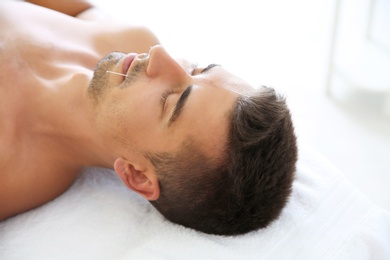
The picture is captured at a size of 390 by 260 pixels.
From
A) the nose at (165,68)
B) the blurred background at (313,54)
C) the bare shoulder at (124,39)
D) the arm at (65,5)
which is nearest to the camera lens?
the nose at (165,68)

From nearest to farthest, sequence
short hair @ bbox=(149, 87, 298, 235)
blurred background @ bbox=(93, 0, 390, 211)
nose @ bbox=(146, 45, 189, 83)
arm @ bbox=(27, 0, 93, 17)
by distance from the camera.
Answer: short hair @ bbox=(149, 87, 298, 235) < nose @ bbox=(146, 45, 189, 83) < arm @ bbox=(27, 0, 93, 17) < blurred background @ bbox=(93, 0, 390, 211)

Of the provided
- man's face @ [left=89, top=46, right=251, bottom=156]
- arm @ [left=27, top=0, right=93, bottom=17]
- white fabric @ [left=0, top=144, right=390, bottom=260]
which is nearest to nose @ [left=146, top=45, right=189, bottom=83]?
man's face @ [left=89, top=46, right=251, bottom=156]

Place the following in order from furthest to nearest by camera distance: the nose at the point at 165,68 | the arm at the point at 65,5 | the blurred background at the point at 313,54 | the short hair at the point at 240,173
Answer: the blurred background at the point at 313,54, the arm at the point at 65,5, the nose at the point at 165,68, the short hair at the point at 240,173

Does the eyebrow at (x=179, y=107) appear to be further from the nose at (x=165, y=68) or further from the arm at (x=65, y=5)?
the arm at (x=65, y=5)

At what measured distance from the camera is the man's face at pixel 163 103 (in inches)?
41.8

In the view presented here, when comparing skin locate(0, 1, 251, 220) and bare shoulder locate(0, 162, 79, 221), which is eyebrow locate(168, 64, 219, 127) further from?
bare shoulder locate(0, 162, 79, 221)

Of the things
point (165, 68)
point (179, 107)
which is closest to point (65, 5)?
point (165, 68)

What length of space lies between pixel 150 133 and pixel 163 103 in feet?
0.25

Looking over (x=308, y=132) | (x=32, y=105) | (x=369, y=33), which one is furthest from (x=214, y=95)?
(x=369, y=33)

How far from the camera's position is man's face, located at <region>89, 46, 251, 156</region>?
1062 mm

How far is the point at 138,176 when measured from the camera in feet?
3.75

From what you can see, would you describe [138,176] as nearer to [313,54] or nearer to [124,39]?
[124,39]

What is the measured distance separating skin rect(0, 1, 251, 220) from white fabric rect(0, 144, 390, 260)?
0.09 meters

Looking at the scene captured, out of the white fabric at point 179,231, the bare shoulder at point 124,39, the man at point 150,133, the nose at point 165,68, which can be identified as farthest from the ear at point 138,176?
the bare shoulder at point 124,39
